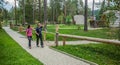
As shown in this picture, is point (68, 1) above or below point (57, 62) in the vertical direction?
above

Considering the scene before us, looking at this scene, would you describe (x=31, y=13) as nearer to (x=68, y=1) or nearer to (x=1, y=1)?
(x=1, y=1)

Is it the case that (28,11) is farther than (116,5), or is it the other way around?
(28,11)

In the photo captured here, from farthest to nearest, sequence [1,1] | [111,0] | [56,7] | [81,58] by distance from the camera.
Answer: [56,7] → [1,1] → [111,0] → [81,58]

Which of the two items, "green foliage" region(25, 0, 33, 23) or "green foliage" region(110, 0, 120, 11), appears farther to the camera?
"green foliage" region(25, 0, 33, 23)

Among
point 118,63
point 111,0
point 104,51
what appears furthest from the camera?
point 104,51

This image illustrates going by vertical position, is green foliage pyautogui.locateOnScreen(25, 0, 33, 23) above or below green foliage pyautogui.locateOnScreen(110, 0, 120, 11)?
above

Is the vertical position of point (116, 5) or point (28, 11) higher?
point (28, 11)

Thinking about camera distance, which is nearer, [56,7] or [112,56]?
[112,56]

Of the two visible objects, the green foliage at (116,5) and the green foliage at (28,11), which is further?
the green foliage at (28,11)

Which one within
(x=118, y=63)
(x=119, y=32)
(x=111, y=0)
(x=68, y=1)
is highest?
(x=68, y=1)

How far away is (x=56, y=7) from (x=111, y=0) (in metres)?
118

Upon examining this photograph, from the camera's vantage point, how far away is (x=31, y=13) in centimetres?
9006

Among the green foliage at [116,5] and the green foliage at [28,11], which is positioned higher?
the green foliage at [28,11]

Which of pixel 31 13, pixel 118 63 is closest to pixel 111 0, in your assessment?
pixel 118 63
